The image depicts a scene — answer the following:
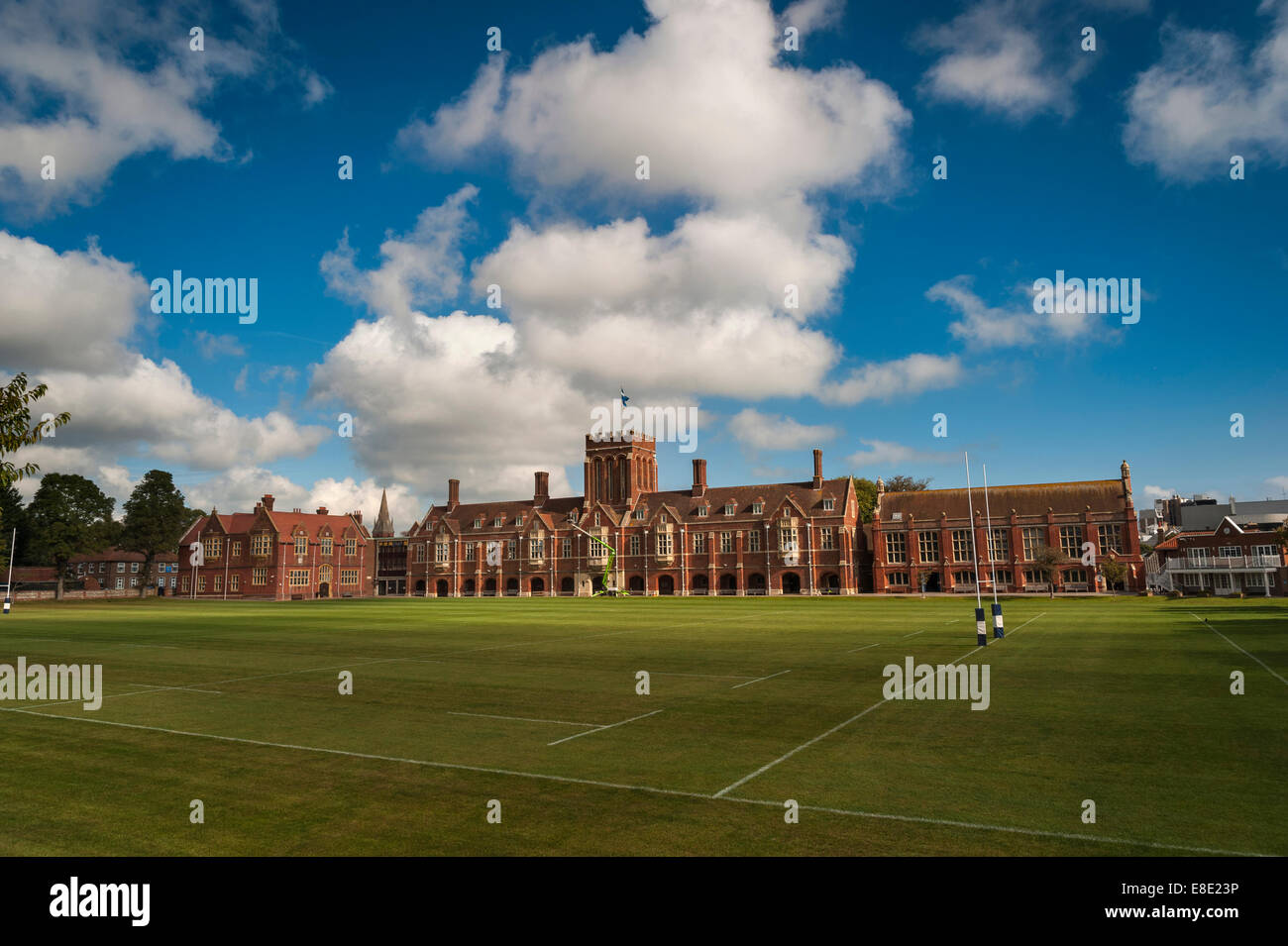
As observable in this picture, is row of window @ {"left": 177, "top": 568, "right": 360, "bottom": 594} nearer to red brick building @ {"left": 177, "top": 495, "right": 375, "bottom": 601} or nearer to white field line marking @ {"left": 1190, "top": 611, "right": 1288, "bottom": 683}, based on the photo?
red brick building @ {"left": 177, "top": 495, "right": 375, "bottom": 601}

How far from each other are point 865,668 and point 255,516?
100 m

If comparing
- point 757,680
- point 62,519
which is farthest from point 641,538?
point 757,680

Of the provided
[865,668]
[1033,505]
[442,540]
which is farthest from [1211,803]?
[442,540]

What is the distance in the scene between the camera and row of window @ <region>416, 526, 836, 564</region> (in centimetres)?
9300

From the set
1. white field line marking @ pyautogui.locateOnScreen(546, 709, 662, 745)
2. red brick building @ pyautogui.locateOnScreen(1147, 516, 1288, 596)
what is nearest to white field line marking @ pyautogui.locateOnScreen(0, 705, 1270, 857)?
white field line marking @ pyautogui.locateOnScreen(546, 709, 662, 745)

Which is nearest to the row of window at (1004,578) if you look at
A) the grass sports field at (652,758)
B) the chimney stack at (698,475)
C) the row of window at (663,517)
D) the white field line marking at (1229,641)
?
the row of window at (663,517)

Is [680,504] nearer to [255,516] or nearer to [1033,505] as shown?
[1033,505]

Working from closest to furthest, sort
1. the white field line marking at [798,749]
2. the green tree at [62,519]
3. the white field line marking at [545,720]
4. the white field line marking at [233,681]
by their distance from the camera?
the white field line marking at [798,749] < the white field line marking at [545,720] < the white field line marking at [233,681] < the green tree at [62,519]

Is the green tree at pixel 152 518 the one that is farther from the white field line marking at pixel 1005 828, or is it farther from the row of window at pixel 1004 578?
the white field line marking at pixel 1005 828

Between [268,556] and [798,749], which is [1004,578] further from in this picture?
[268,556]

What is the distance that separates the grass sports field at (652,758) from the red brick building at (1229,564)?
6522 cm

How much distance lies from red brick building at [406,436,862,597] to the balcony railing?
109ft

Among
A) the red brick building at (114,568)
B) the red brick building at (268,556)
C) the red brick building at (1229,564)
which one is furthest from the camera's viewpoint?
the red brick building at (114,568)

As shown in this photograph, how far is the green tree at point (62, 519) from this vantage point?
91750 millimetres
